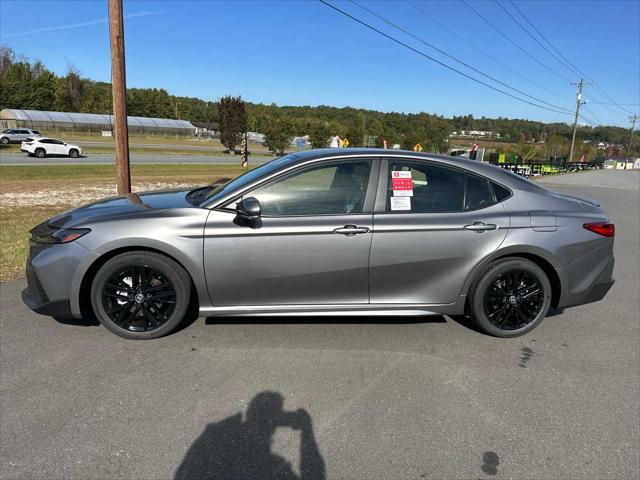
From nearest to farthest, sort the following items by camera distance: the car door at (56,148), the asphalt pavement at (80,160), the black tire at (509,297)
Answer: the black tire at (509,297) → the asphalt pavement at (80,160) → the car door at (56,148)

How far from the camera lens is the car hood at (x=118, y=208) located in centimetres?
366

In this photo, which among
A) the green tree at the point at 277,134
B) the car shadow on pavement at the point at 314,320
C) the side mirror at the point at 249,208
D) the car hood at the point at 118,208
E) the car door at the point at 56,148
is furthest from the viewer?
the green tree at the point at 277,134

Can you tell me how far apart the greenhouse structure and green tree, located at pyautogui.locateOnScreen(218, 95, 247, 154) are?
70.4 feet

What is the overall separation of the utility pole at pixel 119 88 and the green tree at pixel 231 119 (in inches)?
1612

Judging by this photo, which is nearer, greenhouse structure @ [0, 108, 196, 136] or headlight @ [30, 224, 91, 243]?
headlight @ [30, 224, 91, 243]

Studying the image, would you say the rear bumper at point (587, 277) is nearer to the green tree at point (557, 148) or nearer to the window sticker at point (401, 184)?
the window sticker at point (401, 184)

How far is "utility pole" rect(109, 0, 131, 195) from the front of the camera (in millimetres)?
7496

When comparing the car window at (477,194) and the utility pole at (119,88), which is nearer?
the car window at (477,194)

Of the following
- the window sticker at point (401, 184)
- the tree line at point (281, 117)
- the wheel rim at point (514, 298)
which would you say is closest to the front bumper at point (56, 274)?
the window sticker at point (401, 184)

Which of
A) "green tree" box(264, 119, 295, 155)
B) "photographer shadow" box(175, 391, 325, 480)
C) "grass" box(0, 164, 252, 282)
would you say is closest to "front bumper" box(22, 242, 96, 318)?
"photographer shadow" box(175, 391, 325, 480)

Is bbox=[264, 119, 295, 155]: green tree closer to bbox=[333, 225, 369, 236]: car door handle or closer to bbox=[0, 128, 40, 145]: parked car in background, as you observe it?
bbox=[0, 128, 40, 145]: parked car in background

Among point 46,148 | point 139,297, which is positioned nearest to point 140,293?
point 139,297

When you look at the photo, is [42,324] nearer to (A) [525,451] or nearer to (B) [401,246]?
(B) [401,246]

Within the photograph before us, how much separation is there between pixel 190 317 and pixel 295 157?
1.76m
